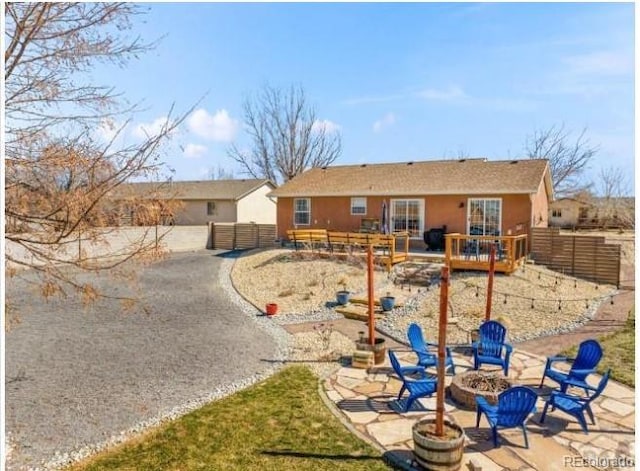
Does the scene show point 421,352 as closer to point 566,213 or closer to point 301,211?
A: point 301,211

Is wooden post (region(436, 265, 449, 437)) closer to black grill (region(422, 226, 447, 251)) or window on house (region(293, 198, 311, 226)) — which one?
black grill (region(422, 226, 447, 251))

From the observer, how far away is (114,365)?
28.9 feet

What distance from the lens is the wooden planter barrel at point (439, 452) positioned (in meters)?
4.93

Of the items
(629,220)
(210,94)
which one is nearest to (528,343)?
(629,220)

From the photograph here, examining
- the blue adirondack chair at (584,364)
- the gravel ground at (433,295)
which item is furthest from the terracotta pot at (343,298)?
the blue adirondack chair at (584,364)

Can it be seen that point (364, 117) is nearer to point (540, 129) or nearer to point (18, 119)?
point (18, 119)

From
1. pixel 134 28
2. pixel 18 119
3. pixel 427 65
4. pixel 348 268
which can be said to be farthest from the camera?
pixel 348 268

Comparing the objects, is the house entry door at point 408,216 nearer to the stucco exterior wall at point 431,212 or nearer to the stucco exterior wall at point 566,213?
the stucco exterior wall at point 431,212

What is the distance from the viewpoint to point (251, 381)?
8133 mm

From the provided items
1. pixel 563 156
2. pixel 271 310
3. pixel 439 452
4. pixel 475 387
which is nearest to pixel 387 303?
pixel 271 310

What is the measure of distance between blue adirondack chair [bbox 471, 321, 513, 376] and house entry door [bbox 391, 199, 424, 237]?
1266 cm

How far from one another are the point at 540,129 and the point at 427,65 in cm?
3587

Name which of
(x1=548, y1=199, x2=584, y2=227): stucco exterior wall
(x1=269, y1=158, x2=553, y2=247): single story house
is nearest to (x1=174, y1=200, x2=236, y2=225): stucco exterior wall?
(x1=269, y1=158, x2=553, y2=247): single story house

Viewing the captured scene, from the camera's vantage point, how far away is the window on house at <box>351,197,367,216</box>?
73.0 ft
